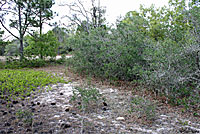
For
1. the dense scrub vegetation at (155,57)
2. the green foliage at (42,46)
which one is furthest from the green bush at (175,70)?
the green foliage at (42,46)

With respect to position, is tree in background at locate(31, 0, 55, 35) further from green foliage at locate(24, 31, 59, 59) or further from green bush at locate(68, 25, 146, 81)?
green bush at locate(68, 25, 146, 81)

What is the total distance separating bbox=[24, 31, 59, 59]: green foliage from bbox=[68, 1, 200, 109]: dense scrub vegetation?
430cm

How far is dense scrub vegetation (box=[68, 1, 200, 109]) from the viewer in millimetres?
4062

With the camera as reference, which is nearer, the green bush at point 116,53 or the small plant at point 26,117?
the small plant at point 26,117

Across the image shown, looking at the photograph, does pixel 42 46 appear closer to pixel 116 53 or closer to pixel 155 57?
pixel 116 53

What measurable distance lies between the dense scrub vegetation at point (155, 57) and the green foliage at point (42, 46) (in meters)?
4.30

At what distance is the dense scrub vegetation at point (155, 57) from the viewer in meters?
4.06

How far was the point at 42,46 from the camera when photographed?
41.0 ft

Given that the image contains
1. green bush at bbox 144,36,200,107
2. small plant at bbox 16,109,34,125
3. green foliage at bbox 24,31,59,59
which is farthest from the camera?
green foliage at bbox 24,31,59,59

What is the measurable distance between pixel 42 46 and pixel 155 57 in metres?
9.68

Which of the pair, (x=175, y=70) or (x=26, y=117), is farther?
(x=175, y=70)

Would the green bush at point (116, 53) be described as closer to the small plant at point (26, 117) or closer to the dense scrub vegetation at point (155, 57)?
the dense scrub vegetation at point (155, 57)

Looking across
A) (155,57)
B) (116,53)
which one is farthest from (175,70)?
(116,53)

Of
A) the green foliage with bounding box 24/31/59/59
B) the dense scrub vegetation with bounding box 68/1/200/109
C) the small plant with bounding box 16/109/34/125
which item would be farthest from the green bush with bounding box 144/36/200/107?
the green foliage with bounding box 24/31/59/59
